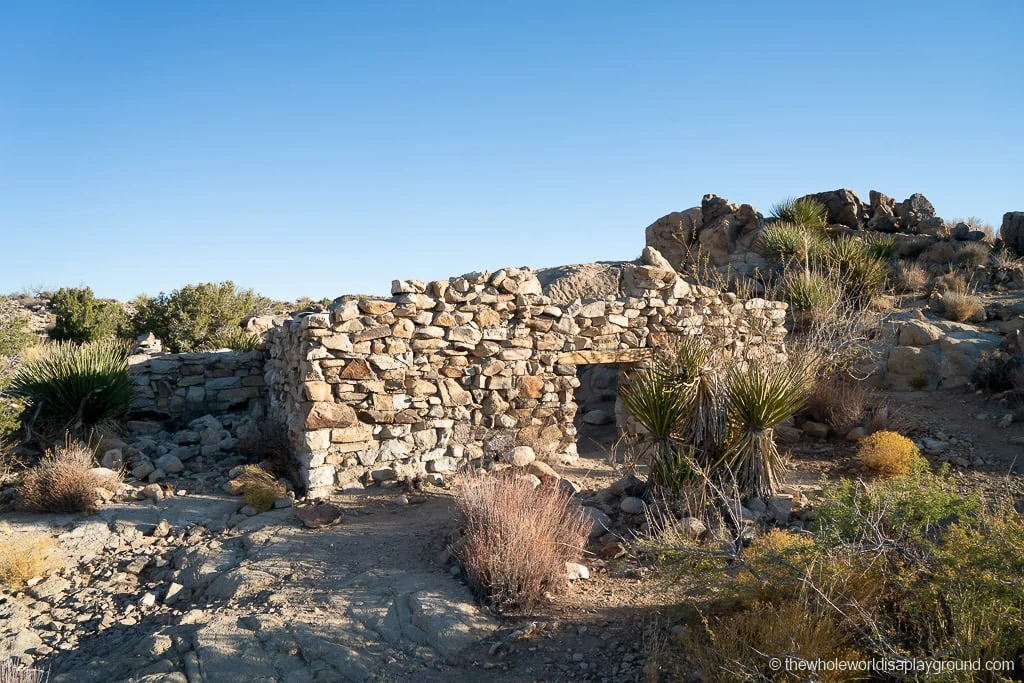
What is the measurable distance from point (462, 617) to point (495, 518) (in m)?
0.86

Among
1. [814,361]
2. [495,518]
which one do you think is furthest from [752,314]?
[495,518]

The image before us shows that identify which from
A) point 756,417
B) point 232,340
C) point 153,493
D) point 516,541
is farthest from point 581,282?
point 516,541

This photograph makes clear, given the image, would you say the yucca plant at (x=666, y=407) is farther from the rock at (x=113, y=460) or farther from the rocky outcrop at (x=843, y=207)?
the rocky outcrop at (x=843, y=207)

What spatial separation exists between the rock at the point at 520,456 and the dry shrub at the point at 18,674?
492 centimetres

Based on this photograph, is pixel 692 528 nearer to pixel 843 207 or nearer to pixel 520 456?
pixel 520 456

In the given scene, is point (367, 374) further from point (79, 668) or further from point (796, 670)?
point (796, 670)

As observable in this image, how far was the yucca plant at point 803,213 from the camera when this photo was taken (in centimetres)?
1806

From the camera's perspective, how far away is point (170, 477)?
29.2 feet

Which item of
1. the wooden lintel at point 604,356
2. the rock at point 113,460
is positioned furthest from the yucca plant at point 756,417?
the rock at point 113,460

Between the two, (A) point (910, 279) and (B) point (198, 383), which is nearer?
(B) point (198, 383)

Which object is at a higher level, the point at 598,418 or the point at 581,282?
the point at 581,282

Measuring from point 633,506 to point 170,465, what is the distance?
580cm

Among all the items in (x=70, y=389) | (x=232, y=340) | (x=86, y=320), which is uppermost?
(x=86, y=320)

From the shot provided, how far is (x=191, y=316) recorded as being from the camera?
15.7 meters
